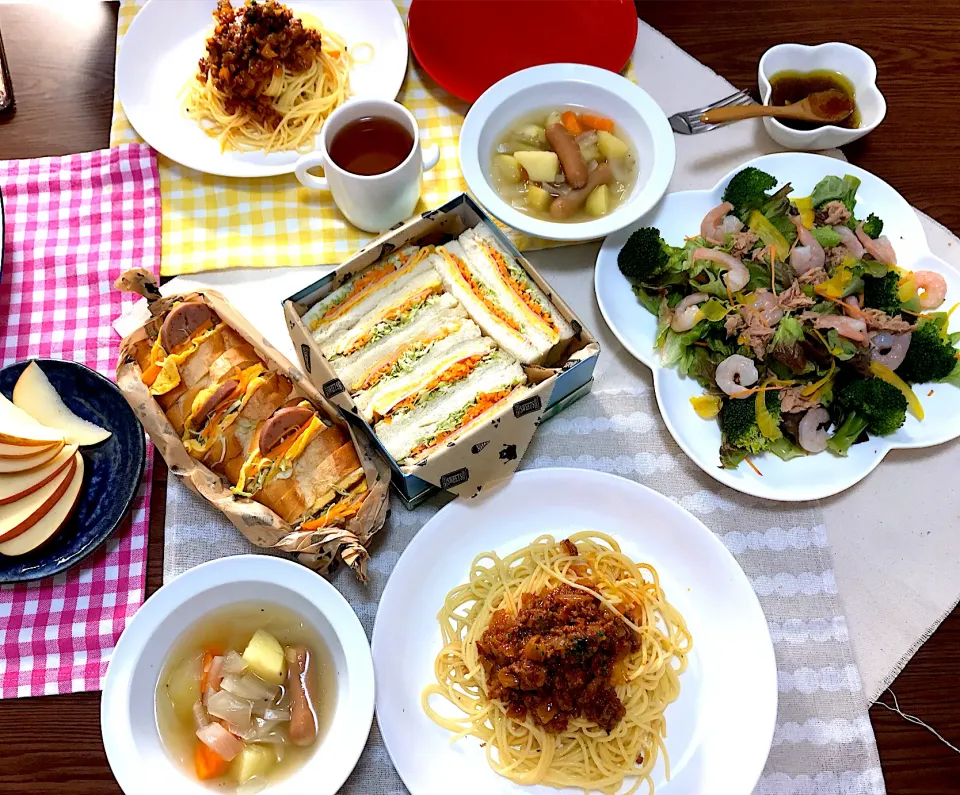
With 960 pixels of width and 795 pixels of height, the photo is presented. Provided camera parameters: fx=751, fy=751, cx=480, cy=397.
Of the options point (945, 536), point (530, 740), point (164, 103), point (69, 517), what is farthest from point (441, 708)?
point (164, 103)

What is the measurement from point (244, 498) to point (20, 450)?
2.22 feet

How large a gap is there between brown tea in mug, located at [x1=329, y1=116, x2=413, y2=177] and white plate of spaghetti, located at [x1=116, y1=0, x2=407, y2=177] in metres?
0.26

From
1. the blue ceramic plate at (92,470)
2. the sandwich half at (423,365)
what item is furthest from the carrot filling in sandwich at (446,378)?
the blue ceramic plate at (92,470)

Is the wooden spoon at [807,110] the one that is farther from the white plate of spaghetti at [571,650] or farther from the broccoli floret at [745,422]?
the white plate of spaghetti at [571,650]

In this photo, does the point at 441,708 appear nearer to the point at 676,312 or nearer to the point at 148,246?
the point at 676,312

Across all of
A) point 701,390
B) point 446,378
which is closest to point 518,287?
point 446,378

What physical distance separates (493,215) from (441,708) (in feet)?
5.30

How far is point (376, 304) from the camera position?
2.52m

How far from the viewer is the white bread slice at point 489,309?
242 cm

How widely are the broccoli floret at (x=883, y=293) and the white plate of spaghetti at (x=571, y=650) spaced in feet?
3.40

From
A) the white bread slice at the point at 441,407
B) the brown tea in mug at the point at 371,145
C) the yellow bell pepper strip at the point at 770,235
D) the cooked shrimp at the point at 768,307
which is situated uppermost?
the brown tea in mug at the point at 371,145

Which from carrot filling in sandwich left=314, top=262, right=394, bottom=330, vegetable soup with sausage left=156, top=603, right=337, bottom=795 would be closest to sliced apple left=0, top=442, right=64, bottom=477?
vegetable soup with sausage left=156, top=603, right=337, bottom=795

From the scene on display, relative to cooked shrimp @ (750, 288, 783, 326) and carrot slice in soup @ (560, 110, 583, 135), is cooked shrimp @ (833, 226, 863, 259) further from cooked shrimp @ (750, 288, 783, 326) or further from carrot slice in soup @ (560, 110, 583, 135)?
carrot slice in soup @ (560, 110, 583, 135)

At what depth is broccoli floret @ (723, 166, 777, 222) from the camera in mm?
2699
